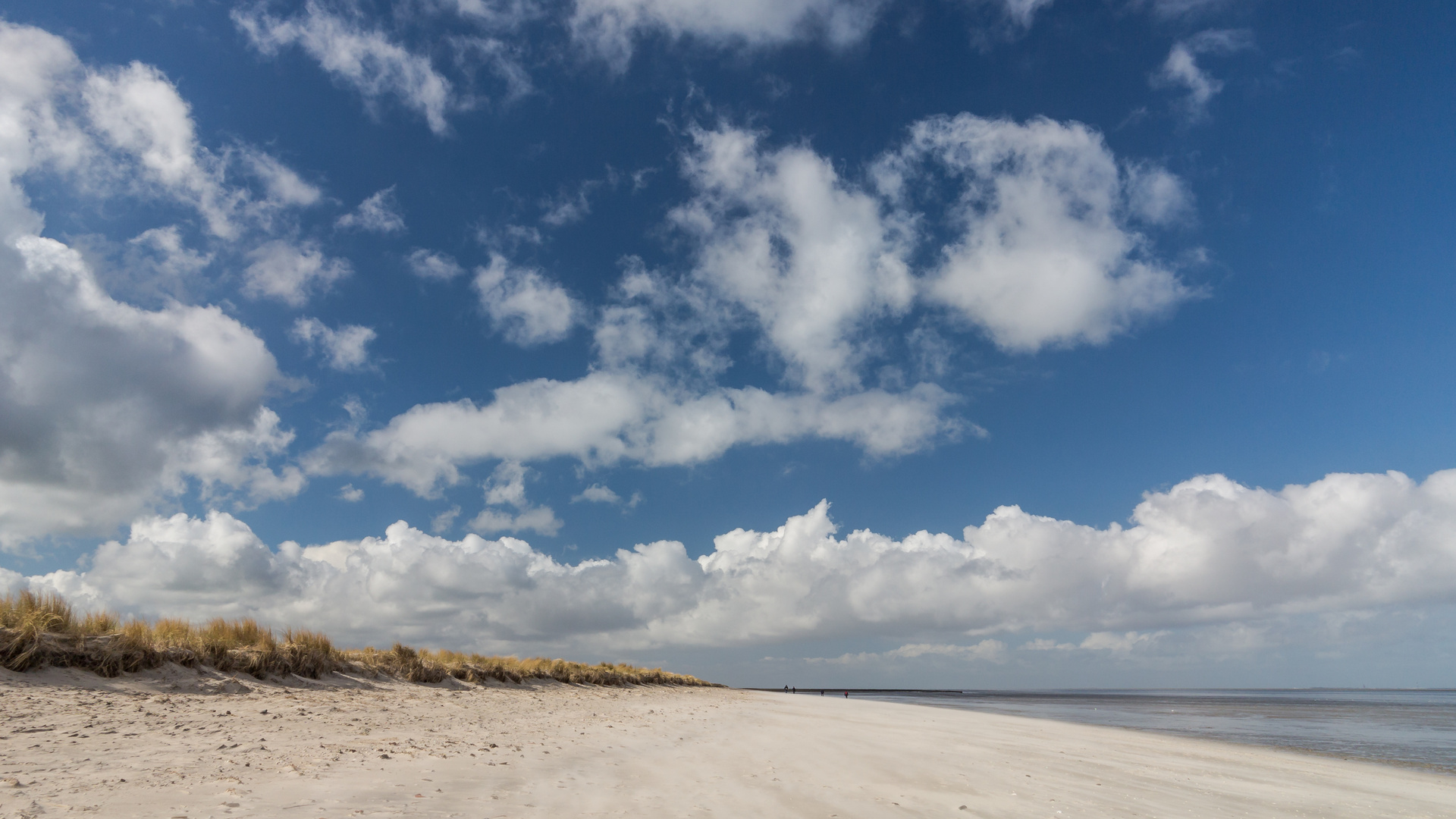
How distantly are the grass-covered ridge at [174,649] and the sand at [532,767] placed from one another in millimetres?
475

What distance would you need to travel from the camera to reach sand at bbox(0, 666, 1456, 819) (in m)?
5.89

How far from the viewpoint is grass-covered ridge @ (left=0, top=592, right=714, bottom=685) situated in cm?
1045

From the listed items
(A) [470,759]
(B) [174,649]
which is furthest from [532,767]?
(B) [174,649]

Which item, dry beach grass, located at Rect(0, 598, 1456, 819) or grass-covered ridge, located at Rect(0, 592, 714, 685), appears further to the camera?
grass-covered ridge, located at Rect(0, 592, 714, 685)

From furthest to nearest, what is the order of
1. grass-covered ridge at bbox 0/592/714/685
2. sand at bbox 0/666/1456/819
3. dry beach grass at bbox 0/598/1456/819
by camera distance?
1. grass-covered ridge at bbox 0/592/714/685
2. dry beach grass at bbox 0/598/1456/819
3. sand at bbox 0/666/1456/819

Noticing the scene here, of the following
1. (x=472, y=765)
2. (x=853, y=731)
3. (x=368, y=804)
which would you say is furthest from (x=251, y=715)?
(x=853, y=731)

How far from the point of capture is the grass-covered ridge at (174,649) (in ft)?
34.3

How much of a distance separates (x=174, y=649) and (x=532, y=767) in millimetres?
9183

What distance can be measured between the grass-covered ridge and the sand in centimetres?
48

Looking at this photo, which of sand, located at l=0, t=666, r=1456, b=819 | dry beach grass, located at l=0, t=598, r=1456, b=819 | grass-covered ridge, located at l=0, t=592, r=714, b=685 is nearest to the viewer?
sand, located at l=0, t=666, r=1456, b=819

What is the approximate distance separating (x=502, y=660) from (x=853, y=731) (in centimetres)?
1562

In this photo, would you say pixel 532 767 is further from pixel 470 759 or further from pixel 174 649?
pixel 174 649

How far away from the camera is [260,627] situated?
15.1 m

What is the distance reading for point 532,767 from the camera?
8.24 metres
